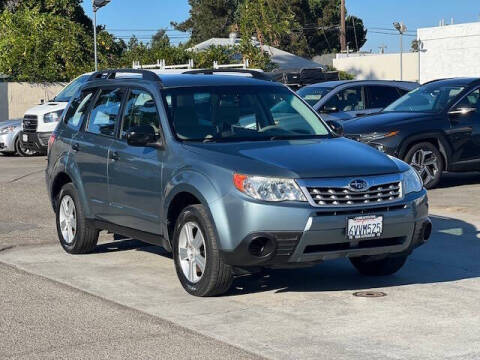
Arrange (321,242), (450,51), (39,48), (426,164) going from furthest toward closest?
(450,51) → (39,48) → (426,164) → (321,242)

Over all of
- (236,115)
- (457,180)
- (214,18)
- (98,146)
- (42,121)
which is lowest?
(457,180)

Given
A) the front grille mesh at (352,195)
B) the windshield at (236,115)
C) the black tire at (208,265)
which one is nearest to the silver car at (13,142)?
the windshield at (236,115)

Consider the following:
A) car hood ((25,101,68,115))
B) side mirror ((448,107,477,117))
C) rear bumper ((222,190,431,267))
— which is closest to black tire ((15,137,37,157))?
car hood ((25,101,68,115))

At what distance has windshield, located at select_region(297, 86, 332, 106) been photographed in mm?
19203

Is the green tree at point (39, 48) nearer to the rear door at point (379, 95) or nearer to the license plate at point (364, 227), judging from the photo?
the rear door at point (379, 95)

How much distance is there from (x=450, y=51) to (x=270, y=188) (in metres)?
42.6

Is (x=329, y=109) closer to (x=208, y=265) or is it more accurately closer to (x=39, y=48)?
(x=208, y=265)

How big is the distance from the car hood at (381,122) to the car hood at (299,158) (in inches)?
254

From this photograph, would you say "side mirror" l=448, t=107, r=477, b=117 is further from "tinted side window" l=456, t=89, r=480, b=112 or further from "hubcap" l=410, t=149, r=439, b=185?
"hubcap" l=410, t=149, r=439, b=185

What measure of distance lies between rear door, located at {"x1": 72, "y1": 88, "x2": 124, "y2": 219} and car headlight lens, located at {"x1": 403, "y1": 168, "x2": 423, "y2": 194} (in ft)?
9.41

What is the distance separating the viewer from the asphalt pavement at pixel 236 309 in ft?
20.7

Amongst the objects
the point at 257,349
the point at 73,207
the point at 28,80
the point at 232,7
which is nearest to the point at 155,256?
the point at 73,207

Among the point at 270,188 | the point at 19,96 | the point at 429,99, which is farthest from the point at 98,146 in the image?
the point at 19,96

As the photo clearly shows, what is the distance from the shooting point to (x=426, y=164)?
48.5ft
